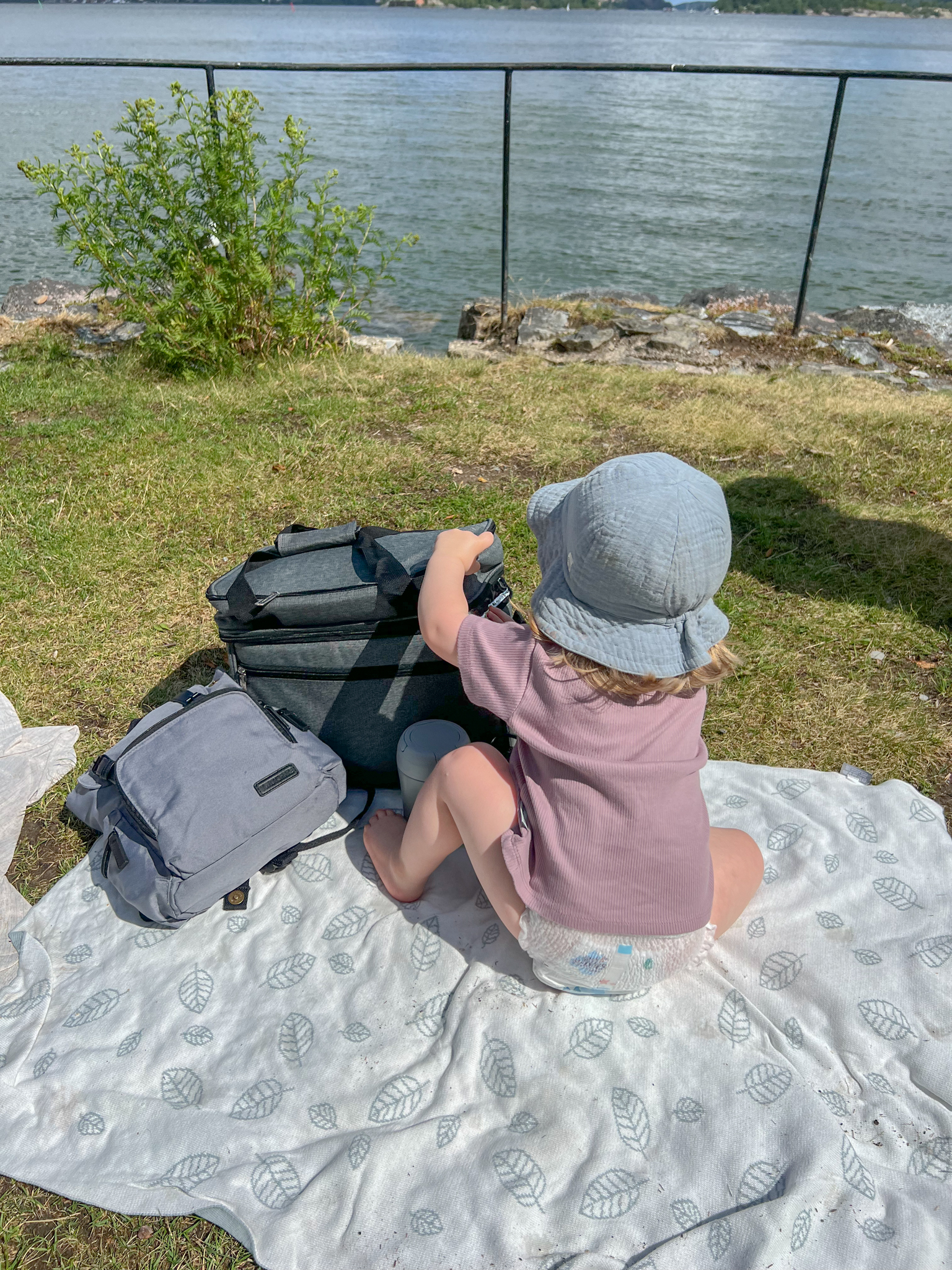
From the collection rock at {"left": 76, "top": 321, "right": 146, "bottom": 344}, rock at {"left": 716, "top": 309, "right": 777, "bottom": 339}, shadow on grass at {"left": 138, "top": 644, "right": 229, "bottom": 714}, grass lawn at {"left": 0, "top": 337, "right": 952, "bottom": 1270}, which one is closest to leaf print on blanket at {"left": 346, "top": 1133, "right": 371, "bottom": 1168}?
grass lawn at {"left": 0, "top": 337, "right": 952, "bottom": 1270}

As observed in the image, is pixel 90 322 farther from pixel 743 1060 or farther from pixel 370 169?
pixel 370 169

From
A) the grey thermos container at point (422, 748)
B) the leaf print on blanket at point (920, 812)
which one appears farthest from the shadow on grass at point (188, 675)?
the leaf print on blanket at point (920, 812)

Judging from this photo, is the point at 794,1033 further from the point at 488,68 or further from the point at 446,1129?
the point at 488,68

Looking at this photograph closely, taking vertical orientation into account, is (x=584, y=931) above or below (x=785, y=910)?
above

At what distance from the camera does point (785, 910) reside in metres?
2.09

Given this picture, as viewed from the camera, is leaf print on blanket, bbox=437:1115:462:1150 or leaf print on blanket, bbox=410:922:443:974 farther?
leaf print on blanket, bbox=410:922:443:974

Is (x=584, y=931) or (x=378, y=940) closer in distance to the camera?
(x=584, y=931)

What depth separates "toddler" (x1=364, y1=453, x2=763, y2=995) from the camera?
154 cm

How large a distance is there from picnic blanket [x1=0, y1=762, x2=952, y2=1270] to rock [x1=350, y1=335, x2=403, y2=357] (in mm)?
4793

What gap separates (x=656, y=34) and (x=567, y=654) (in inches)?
3662

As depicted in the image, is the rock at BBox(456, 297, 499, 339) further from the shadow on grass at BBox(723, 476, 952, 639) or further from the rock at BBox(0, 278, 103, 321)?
the shadow on grass at BBox(723, 476, 952, 639)

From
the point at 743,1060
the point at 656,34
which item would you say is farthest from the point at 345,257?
the point at 656,34

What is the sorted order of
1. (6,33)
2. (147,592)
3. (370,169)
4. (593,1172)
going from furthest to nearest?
(6,33)
(370,169)
(147,592)
(593,1172)

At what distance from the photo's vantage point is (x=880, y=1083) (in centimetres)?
173
